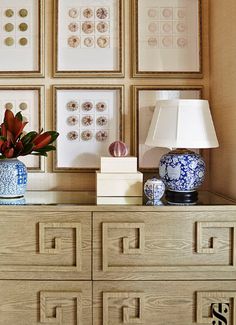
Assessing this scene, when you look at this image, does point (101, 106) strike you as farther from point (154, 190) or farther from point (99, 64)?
point (154, 190)

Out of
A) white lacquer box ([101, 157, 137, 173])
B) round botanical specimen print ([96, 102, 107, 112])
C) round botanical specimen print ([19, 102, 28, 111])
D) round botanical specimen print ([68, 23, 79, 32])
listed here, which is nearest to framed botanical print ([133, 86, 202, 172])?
round botanical specimen print ([96, 102, 107, 112])

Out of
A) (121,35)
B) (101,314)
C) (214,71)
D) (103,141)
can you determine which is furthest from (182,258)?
(121,35)

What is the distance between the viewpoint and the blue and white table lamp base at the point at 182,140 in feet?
4.80

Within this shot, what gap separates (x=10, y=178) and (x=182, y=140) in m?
0.61

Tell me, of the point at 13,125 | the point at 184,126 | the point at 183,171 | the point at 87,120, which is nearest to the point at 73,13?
the point at 87,120

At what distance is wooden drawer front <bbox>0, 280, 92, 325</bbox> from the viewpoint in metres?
1.38

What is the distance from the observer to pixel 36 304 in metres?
1.38

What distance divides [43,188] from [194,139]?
0.71 meters

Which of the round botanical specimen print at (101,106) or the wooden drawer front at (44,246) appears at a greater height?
the round botanical specimen print at (101,106)

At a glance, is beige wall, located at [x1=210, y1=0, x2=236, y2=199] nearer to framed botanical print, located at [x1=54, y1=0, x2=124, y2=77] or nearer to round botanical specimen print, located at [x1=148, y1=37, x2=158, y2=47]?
round botanical specimen print, located at [x1=148, y1=37, x2=158, y2=47]

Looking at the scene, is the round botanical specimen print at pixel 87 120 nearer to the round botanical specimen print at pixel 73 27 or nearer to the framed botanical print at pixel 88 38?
the framed botanical print at pixel 88 38

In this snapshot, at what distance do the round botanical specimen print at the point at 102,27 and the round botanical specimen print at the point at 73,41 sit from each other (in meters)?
0.10

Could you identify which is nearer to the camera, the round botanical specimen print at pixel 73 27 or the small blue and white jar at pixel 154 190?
the small blue and white jar at pixel 154 190

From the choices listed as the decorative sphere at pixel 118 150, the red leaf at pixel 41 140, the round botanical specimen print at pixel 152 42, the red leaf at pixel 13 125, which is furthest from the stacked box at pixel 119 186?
the round botanical specimen print at pixel 152 42
